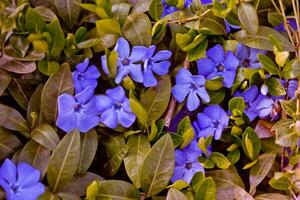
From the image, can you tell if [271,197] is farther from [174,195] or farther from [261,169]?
[174,195]

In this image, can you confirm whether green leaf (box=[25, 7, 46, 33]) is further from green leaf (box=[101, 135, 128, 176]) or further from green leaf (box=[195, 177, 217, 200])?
green leaf (box=[195, 177, 217, 200])

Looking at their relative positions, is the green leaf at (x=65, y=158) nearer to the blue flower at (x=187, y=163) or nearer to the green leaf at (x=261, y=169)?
the blue flower at (x=187, y=163)

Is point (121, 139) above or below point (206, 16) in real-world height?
below

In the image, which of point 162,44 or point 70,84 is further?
point 162,44

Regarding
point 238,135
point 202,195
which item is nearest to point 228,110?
point 238,135

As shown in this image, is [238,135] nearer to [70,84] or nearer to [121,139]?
[121,139]
